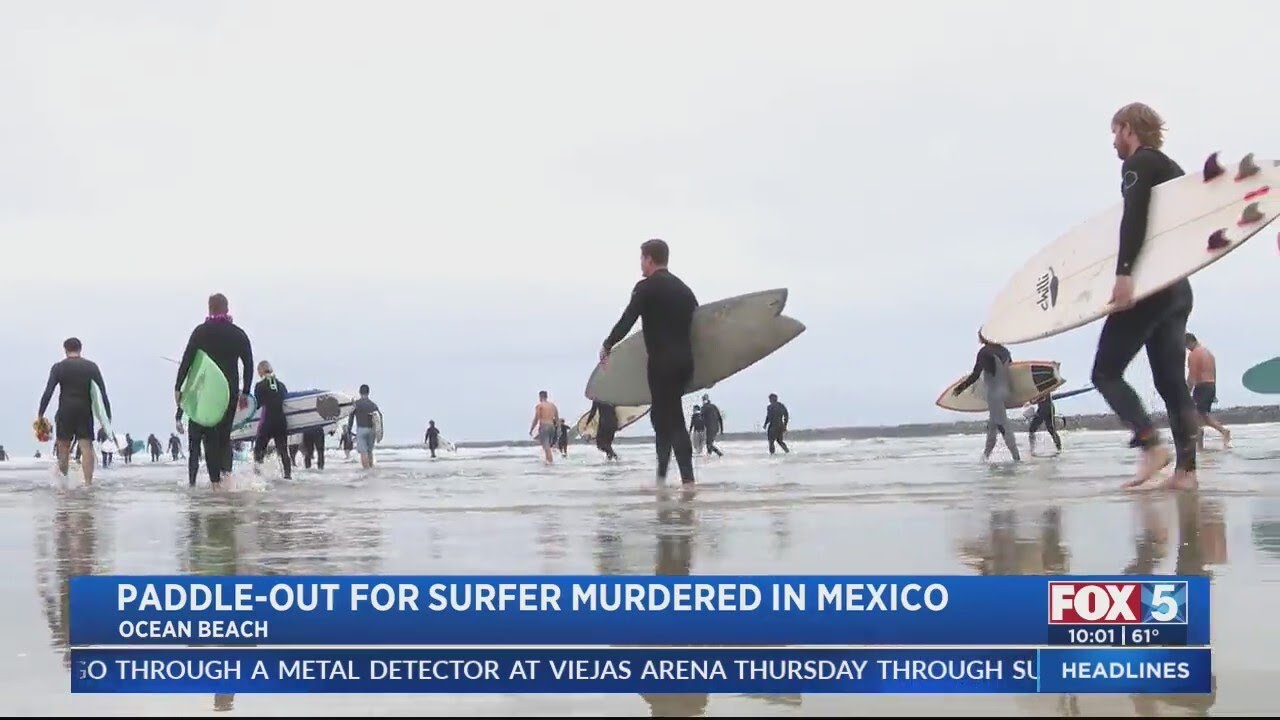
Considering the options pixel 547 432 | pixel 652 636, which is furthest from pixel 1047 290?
pixel 547 432

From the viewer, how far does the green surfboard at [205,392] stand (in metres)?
11.8

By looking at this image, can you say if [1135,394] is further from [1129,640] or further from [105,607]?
[105,607]

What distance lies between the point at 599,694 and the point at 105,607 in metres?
1.15

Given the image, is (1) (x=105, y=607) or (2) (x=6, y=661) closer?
(1) (x=105, y=607)

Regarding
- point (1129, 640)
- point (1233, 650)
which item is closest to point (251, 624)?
point (1129, 640)

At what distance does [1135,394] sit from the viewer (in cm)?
779

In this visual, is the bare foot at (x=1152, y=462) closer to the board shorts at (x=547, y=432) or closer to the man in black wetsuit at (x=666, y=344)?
the man in black wetsuit at (x=666, y=344)

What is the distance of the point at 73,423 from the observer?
14.8 meters

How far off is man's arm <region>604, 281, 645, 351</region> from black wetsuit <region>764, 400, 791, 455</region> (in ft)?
71.1

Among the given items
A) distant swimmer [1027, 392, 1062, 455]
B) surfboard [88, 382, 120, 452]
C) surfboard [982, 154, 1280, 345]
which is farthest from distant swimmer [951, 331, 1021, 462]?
surfboard [88, 382, 120, 452]

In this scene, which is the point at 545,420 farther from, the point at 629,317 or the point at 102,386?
the point at 629,317

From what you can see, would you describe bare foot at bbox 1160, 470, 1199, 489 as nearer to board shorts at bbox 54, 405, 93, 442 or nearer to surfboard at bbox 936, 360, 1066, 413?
board shorts at bbox 54, 405, 93, 442

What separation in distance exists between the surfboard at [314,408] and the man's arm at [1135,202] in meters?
19.6

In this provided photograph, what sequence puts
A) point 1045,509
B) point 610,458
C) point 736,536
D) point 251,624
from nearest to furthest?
point 251,624
point 736,536
point 1045,509
point 610,458
